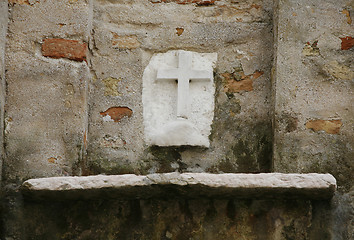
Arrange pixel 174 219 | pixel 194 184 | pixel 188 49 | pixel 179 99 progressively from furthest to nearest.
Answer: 1. pixel 188 49
2. pixel 179 99
3. pixel 174 219
4. pixel 194 184

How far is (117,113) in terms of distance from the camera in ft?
9.03

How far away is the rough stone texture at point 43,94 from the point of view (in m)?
2.53

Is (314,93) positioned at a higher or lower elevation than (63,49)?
lower

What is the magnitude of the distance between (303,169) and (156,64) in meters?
0.87

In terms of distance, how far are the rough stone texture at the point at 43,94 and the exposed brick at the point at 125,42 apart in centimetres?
18

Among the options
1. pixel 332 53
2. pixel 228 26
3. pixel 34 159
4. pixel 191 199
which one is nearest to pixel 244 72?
pixel 228 26

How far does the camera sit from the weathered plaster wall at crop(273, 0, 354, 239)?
2.49m

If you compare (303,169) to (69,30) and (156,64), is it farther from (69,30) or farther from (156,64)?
(69,30)

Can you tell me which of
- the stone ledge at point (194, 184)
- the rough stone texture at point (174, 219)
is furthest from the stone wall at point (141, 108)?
the stone ledge at point (194, 184)

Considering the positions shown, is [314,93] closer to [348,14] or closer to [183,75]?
[348,14]

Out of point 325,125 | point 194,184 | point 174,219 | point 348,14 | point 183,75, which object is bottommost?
point 174,219

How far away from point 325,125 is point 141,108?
848 millimetres

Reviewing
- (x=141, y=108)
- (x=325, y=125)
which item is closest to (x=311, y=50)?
(x=325, y=125)

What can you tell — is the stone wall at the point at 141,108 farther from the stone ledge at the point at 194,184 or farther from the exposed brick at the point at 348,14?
the stone ledge at the point at 194,184
